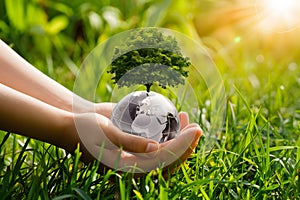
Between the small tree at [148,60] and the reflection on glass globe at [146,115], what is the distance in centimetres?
4

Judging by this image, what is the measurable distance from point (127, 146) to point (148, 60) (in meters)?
0.17

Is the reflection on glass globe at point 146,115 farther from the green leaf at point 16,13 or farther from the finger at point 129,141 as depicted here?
the green leaf at point 16,13

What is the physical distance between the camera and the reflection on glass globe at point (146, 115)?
112 centimetres

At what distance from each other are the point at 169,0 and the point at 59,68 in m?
0.65

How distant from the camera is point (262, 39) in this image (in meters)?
3.24

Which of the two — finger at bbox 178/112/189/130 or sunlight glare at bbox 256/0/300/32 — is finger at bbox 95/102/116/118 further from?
sunlight glare at bbox 256/0/300/32

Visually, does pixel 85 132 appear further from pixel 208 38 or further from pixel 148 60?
pixel 208 38

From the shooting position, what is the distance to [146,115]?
1121mm

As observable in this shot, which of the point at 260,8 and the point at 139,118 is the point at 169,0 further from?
the point at 139,118

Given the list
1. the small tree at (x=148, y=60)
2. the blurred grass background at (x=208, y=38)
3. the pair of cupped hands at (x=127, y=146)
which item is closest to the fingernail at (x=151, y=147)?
the pair of cupped hands at (x=127, y=146)

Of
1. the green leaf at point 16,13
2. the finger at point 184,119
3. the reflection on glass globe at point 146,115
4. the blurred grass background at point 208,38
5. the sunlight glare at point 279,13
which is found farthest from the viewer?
the sunlight glare at point 279,13

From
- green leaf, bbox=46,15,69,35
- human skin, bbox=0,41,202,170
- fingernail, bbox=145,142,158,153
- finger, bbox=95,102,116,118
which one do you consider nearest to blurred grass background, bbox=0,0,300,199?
green leaf, bbox=46,15,69,35

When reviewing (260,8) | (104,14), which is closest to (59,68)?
(104,14)

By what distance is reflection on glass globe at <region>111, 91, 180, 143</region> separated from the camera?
3.69 feet
